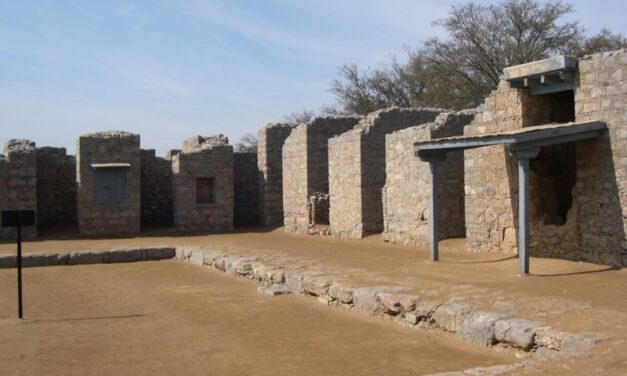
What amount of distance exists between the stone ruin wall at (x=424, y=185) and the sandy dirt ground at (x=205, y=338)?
16.8 feet

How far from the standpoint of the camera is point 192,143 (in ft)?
81.1

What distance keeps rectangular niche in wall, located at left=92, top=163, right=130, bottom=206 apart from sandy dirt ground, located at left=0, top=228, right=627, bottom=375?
117 inches

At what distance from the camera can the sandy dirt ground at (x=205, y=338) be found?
22.0 feet

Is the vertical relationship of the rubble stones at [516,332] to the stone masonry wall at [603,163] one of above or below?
below

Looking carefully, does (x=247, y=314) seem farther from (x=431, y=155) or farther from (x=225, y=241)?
(x=225, y=241)

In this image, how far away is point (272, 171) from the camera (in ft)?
77.0

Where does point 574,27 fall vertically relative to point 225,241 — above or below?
above

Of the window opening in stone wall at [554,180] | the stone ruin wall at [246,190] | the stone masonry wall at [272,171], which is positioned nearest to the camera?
the window opening in stone wall at [554,180]

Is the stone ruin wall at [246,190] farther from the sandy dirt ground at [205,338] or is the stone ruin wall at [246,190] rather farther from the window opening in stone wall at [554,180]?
the window opening in stone wall at [554,180]

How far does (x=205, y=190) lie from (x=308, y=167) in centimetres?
429

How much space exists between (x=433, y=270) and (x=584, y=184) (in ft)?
10.0

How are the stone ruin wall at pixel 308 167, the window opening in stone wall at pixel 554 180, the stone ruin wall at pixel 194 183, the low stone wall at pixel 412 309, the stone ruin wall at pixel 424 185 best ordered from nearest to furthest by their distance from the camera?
1. the low stone wall at pixel 412 309
2. the window opening in stone wall at pixel 554 180
3. the stone ruin wall at pixel 424 185
4. the stone ruin wall at pixel 308 167
5. the stone ruin wall at pixel 194 183

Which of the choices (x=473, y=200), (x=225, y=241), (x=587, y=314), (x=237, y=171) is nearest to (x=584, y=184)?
(x=473, y=200)

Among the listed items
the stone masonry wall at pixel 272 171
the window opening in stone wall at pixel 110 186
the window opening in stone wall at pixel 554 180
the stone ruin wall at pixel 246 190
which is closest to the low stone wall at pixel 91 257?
the window opening in stone wall at pixel 110 186
